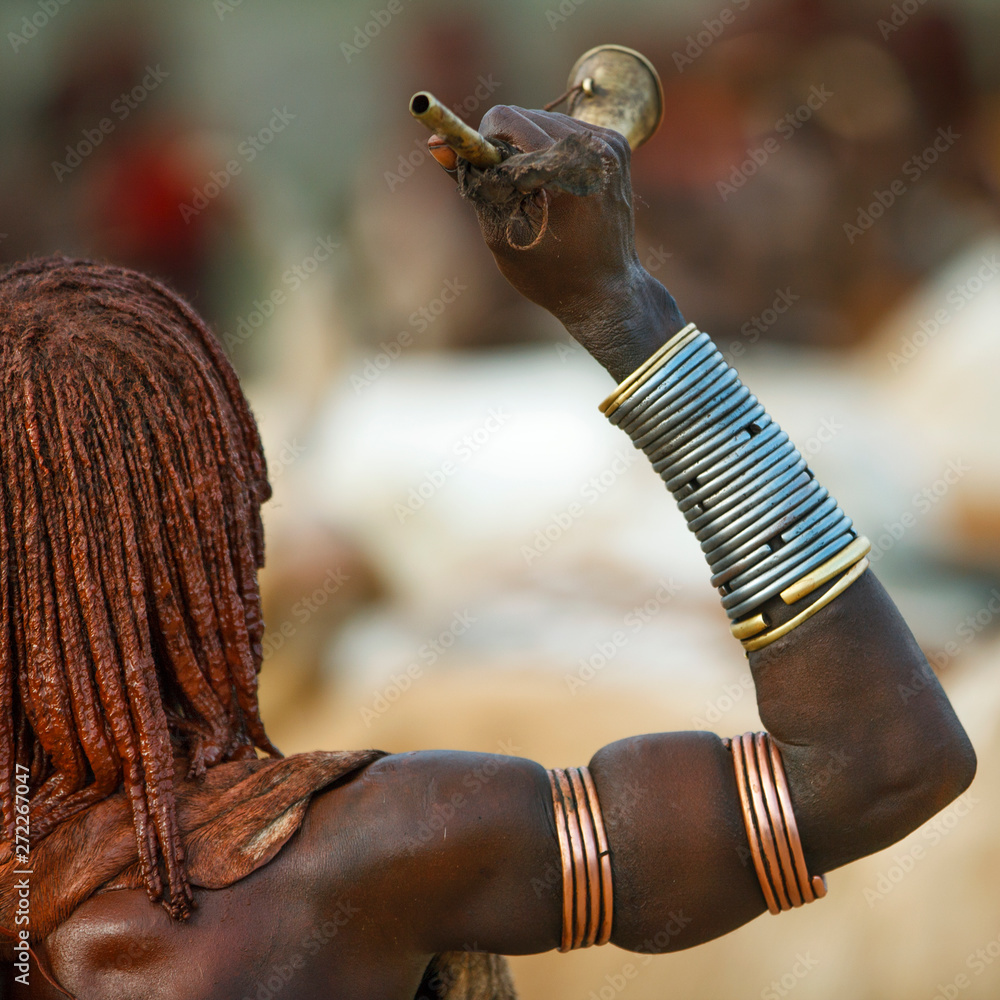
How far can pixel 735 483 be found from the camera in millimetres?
938

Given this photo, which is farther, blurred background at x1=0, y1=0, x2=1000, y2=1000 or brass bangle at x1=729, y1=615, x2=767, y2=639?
blurred background at x1=0, y1=0, x2=1000, y2=1000

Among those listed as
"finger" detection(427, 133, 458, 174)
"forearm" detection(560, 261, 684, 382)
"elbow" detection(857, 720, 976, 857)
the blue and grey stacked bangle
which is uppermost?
"finger" detection(427, 133, 458, 174)

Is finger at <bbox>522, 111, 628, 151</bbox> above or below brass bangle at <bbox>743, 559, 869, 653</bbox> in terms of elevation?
above

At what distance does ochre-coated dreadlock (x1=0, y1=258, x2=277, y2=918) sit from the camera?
94 cm

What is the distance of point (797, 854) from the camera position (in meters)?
0.90

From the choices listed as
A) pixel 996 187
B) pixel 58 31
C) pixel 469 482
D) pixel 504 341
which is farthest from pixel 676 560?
pixel 58 31

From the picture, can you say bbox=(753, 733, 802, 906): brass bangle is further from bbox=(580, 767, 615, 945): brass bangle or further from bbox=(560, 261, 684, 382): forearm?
bbox=(560, 261, 684, 382): forearm

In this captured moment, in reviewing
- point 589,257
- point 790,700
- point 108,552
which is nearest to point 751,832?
point 790,700

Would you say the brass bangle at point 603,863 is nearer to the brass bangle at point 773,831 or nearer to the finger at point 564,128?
the brass bangle at point 773,831

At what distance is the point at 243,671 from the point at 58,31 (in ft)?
16.3

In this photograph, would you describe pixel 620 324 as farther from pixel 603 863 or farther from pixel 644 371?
pixel 603 863

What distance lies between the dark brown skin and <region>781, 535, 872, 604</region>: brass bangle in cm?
2

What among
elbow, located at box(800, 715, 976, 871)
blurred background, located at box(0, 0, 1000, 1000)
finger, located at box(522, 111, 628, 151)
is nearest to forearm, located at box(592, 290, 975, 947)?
elbow, located at box(800, 715, 976, 871)

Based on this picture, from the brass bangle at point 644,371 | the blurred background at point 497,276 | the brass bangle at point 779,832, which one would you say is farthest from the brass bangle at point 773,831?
the blurred background at point 497,276
